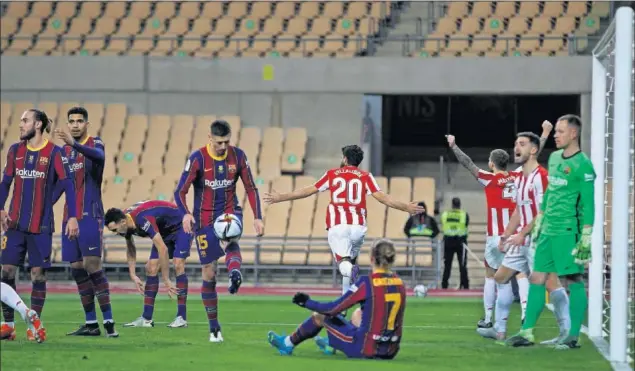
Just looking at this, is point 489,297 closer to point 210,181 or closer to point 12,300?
point 210,181

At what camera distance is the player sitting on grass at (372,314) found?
9875 millimetres

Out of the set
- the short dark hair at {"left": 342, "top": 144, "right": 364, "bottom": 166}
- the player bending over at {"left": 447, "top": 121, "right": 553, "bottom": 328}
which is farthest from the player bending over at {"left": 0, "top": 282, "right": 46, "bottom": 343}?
the player bending over at {"left": 447, "top": 121, "right": 553, "bottom": 328}

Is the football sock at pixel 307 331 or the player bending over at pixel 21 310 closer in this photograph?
the football sock at pixel 307 331

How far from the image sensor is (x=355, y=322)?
10555 millimetres

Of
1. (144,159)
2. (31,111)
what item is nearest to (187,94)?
(144,159)

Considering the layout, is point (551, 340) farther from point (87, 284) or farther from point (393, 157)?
point (393, 157)

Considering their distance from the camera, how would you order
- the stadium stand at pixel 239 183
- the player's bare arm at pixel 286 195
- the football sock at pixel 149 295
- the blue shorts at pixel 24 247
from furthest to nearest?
the stadium stand at pixel 239 183, the football sock at pixel 149 295, the player's bare arm at pixel 286 195, the blue shorts at pixel 24 247

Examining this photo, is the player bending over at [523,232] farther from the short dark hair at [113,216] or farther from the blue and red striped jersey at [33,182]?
the blue and red striped jersey at [33,182]

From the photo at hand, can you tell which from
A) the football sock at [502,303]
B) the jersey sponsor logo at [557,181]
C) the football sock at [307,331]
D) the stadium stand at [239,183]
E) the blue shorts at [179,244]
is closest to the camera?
the football sock at [307,331]

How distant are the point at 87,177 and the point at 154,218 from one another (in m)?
1.66

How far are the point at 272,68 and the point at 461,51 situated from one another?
3962 mm

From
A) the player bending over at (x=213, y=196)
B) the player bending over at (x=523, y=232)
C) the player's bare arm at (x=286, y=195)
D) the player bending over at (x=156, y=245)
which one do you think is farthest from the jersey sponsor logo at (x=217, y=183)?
the player bending over at (x=523, y=232)

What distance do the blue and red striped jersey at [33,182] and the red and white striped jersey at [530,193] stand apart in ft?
13.6

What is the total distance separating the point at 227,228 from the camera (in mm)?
11484
